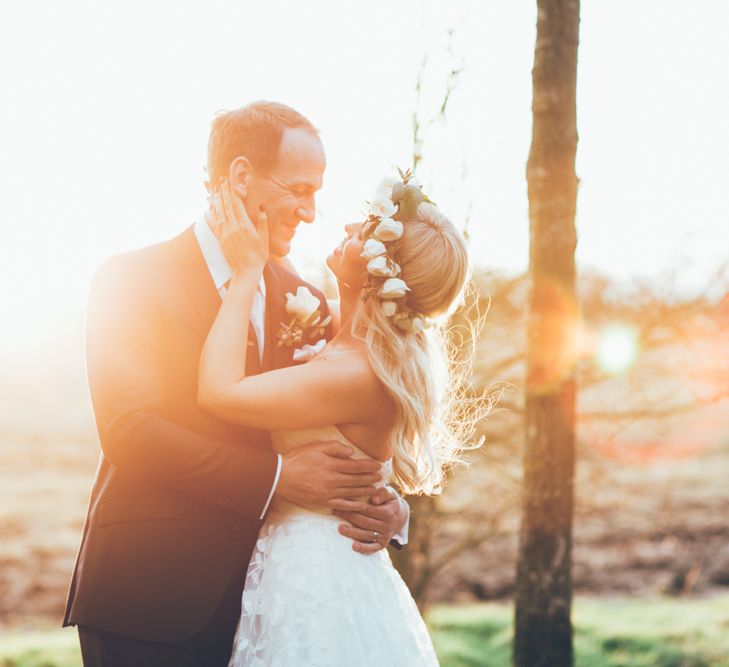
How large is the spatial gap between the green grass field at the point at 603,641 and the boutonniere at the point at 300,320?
3.95m

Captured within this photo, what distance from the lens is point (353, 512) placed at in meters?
2.97

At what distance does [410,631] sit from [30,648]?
5.09 metres

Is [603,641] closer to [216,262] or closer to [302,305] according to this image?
[302,305]

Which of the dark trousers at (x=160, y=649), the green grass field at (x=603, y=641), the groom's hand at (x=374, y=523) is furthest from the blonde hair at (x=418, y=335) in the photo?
the green grass field at (x=603, y=641)

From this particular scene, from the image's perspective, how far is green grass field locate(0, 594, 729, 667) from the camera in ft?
20.9

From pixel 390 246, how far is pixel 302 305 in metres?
0.41

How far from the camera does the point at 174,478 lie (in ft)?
8.87

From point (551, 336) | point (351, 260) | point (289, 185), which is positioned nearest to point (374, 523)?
point (351, 260)

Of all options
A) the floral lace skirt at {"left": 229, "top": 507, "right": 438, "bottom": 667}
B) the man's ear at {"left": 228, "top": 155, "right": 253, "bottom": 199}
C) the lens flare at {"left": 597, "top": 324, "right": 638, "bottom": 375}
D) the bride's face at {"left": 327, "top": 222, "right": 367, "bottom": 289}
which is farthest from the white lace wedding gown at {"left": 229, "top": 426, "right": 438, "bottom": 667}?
the lens flare at {"left": 597, "top": 324, "right": 638, "bottom": 375}

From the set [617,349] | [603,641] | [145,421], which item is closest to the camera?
[145,421]

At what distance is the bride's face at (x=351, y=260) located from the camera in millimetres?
3031

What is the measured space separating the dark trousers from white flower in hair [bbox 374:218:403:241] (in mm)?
1136

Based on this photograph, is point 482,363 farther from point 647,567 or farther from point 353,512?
point 647,567

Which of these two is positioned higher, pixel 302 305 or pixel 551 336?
pixel 551 336
